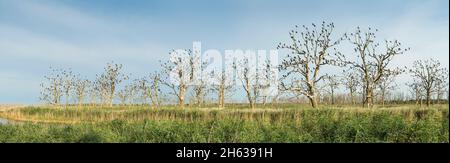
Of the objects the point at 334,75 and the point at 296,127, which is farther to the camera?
the point at 334,75

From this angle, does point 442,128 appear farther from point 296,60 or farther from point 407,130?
point 296,60

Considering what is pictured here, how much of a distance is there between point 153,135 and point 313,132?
4689 mm

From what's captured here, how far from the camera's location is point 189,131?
40.9 feet

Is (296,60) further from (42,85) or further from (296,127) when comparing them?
(42,85)

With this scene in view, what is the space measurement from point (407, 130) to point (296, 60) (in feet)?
48.8

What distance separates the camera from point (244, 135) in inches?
457

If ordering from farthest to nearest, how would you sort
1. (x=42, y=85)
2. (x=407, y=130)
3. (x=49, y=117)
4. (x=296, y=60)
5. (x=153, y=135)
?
1. (x=42, y=85)
2. (x=49, y=117)
3. (x=296, y=60)
4. (x=153, y=135)
5. (x=407, y=130)
